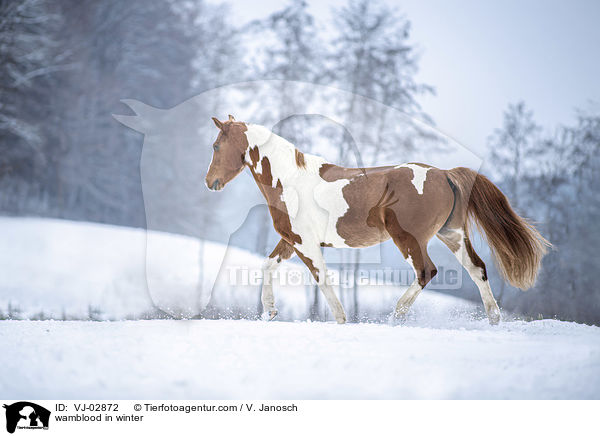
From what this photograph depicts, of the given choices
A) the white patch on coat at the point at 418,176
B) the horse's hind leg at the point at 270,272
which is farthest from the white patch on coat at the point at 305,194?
the white patch on coat at the point at 418,176

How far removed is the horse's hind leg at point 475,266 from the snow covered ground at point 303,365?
0.51 meters

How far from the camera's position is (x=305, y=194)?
11.4ft

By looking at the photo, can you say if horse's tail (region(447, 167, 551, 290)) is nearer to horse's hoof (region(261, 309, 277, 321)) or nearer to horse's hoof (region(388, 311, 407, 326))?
horse's hoof (region(388, 311, 407, 326))

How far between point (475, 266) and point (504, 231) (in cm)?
36

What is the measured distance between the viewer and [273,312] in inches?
150

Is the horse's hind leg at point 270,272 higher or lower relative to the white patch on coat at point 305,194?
lower

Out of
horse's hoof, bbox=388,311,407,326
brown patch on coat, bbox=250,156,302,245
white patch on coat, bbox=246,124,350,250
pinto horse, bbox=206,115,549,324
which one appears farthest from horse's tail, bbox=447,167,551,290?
brown patch on coat, bbox=250,156,302,245

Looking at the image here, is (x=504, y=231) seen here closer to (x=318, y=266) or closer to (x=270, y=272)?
(x=318, y=266)

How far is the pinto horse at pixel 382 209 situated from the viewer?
3295 millimetres

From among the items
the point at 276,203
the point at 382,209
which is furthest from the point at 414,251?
the point at 276,203

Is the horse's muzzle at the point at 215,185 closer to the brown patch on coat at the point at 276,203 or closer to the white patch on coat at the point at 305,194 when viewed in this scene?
the brown patch on coat at the point at 276,203

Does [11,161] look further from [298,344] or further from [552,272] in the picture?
[552,272]
